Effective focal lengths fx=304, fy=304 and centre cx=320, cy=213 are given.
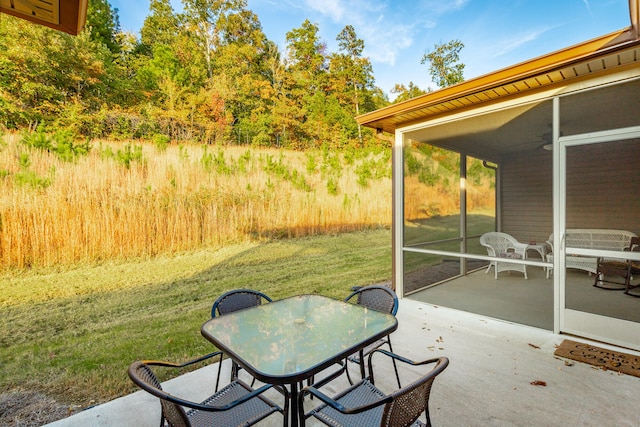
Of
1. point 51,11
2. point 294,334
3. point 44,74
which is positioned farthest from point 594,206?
point 44,74

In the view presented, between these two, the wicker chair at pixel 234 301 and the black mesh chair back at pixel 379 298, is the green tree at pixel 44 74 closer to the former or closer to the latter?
the wicker chair at pixel 234 301

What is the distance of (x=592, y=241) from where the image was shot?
3049 millimetres

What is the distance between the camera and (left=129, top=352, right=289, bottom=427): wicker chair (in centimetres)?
123

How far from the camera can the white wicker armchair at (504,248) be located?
397 centimetres

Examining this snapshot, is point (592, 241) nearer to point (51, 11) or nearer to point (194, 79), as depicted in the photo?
point (51, 11)

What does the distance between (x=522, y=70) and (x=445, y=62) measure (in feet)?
57.8

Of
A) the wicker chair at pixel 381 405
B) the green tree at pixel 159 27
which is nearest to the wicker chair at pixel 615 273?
the wicker chair at pixel 381 405

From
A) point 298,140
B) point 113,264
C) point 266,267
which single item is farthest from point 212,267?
point 298,140

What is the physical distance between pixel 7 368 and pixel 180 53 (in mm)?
15692

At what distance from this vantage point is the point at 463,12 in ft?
40.2

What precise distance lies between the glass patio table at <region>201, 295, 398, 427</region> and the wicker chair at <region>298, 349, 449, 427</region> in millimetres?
155

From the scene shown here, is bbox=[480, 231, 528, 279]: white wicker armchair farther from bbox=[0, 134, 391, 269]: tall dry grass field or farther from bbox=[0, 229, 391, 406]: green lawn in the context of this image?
bbox=[0, 134, 391, 269]: tall dry grass field

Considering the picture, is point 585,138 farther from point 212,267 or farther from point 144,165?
point 144,165

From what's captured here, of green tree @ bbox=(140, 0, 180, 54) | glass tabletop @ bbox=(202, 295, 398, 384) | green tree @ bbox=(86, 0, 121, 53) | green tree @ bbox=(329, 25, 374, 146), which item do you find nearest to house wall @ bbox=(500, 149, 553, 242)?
glass tabletop @ bbox=(202, 295, 398, 384)
